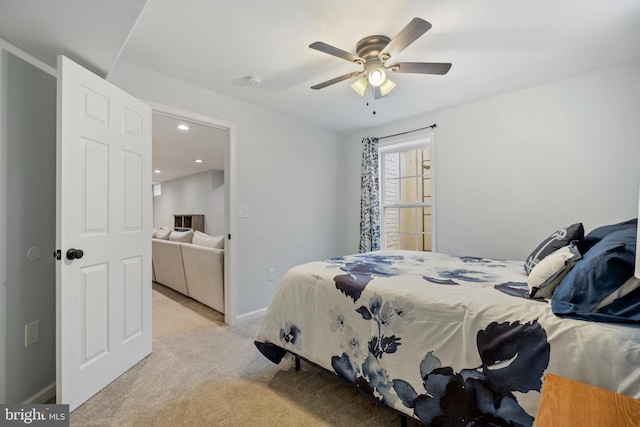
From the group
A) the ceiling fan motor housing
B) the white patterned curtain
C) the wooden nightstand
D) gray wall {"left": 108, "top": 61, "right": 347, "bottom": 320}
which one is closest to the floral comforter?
the wooden nightstand

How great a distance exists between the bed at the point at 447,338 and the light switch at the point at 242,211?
4.00ft

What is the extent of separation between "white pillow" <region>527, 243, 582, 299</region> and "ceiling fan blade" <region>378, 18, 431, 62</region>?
134cm

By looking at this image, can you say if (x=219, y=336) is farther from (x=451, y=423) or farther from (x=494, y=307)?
(x=494, y=307)

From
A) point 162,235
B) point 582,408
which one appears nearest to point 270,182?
point 162,235

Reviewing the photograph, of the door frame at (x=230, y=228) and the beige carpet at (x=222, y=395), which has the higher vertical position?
the door frame at (x=230, y=228)

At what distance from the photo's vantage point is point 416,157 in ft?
12.2

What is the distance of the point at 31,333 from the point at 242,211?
1.76 meters

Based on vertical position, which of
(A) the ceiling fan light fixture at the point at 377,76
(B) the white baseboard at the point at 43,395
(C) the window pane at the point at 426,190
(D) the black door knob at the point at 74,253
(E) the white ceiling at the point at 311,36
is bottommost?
(B) the white baseboard at the point at 43,395

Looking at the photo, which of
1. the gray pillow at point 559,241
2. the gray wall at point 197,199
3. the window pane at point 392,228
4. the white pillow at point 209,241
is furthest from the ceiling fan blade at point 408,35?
the gray wall at point 197,199

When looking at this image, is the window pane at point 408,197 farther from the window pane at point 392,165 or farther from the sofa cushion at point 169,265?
the sofa cushion at point 169,265

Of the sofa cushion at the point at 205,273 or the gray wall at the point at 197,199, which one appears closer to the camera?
the sofa cushion at the point at 205,273

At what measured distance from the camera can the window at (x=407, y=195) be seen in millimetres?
3604

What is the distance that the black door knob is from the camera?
5.29 ft

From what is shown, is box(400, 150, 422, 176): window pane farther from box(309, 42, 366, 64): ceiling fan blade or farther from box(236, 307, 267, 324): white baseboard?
box(236, 307, 267, 324): white baseboard
